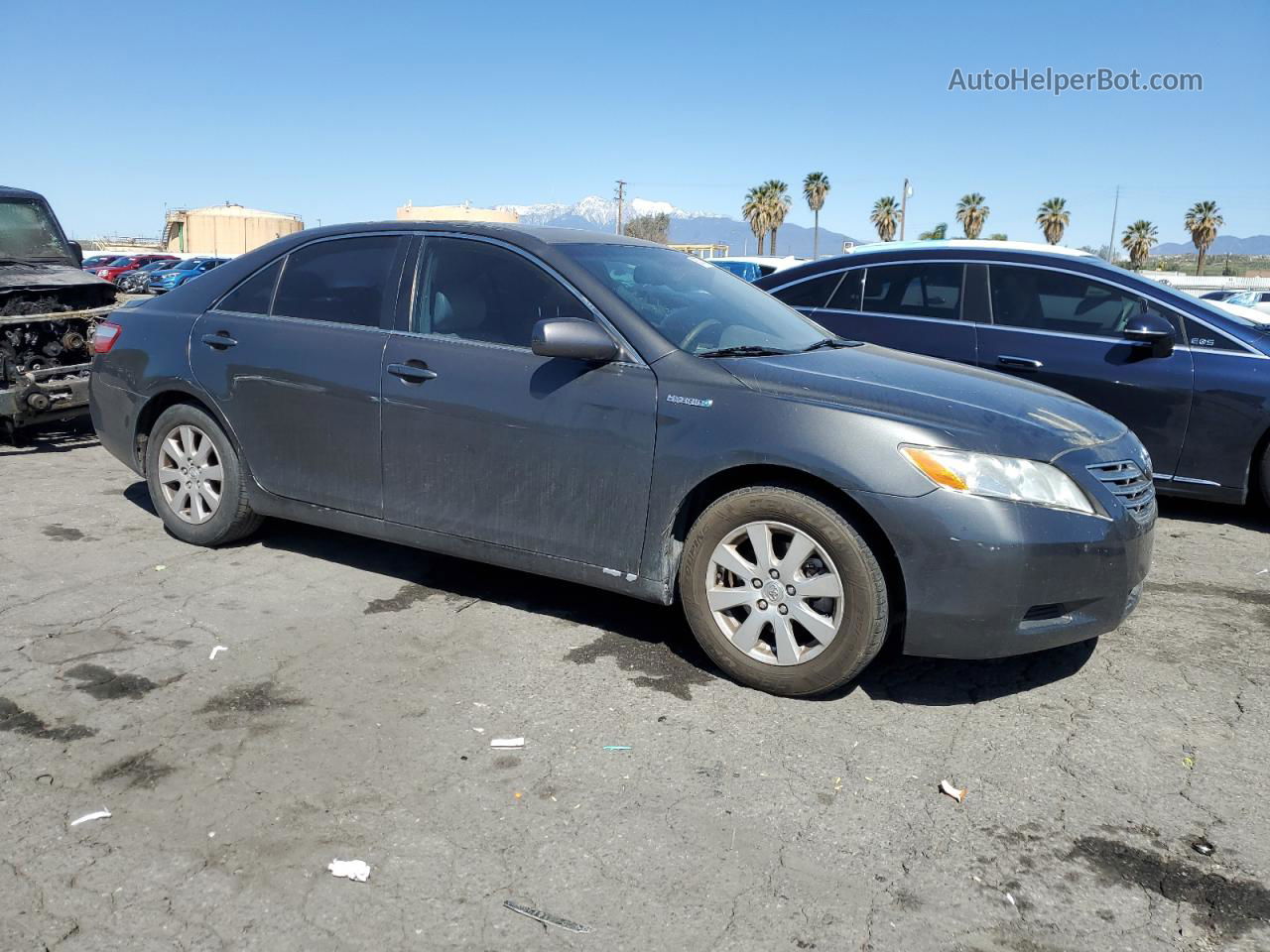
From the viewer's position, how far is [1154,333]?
20.1ft

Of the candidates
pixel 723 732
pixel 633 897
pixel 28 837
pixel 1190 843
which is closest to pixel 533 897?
pixel 633 897

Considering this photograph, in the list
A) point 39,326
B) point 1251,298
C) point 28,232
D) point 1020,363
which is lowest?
point 39,326

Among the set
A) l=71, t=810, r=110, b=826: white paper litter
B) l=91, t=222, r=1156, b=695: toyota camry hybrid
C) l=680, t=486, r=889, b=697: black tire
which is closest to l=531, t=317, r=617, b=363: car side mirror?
l=91, t=222, r=1156, b=695: toyota camry hybrid

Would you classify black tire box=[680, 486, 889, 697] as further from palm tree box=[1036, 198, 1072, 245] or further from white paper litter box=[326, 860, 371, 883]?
palm tree box=[1036, 198, 1072, 245]

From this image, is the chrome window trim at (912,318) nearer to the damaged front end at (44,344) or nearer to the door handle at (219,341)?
the door handle at (219,341)

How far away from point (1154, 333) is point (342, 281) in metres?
4.71

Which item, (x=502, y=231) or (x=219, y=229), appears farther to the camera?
(x=219, y=229)

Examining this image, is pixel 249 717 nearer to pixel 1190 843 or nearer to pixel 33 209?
pixel 1190 843

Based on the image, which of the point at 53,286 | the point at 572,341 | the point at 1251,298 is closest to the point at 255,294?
the point at 572,341

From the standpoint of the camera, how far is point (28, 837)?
8.99 feet

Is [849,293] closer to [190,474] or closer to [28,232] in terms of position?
[190,474]

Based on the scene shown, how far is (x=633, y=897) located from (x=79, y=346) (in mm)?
7448

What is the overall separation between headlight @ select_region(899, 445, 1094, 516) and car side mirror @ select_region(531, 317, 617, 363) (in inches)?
47.3

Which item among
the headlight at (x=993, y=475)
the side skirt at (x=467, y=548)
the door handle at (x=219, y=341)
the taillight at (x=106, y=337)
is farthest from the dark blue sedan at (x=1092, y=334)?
the taillight at (x=106, y=337)
